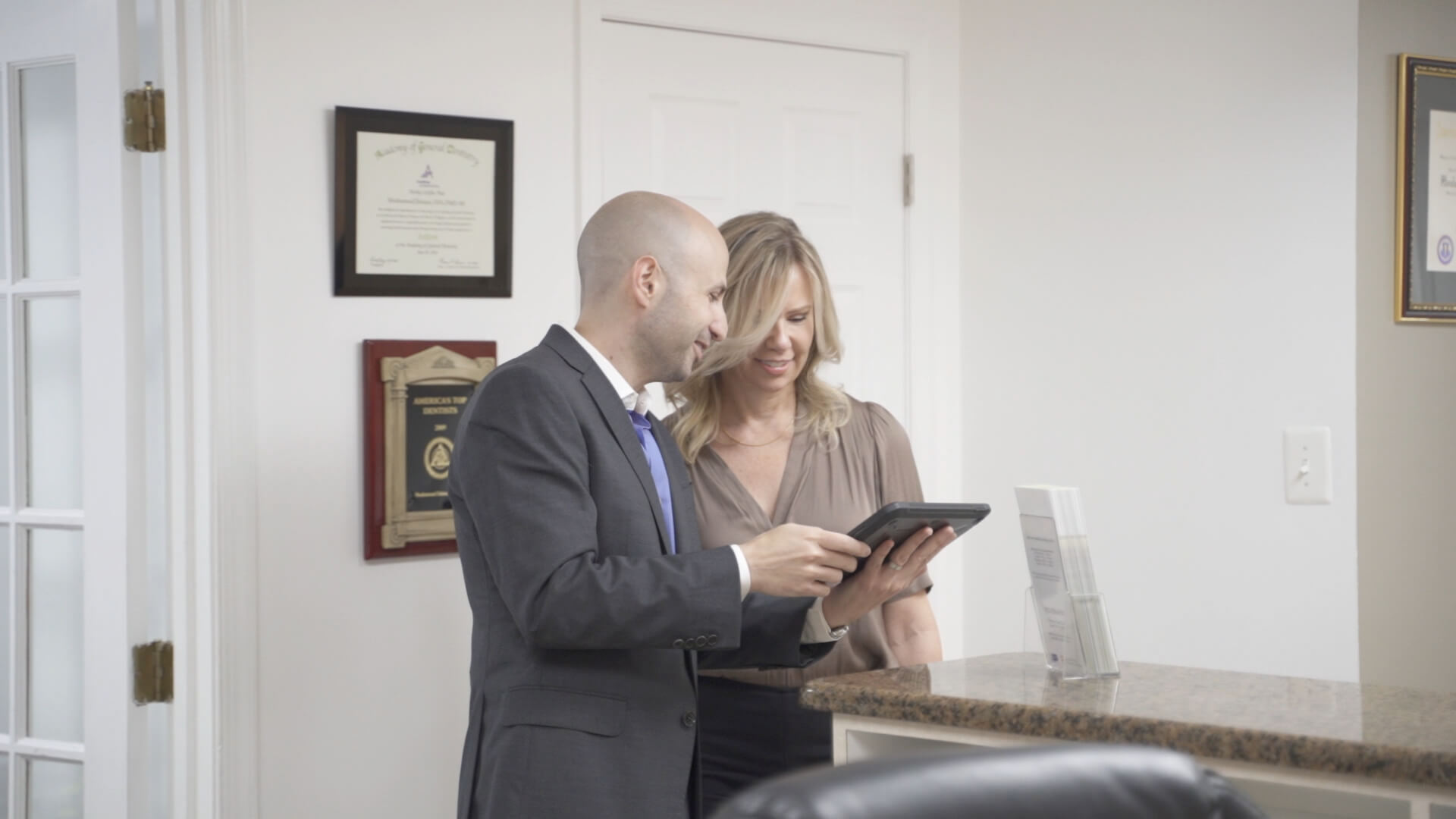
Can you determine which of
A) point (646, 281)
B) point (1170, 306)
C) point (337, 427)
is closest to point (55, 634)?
point (337, 427)

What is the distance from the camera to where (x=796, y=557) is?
1731 mm

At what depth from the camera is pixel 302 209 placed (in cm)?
261

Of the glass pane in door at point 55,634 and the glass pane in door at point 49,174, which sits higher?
the glass pane in door at point 49,174

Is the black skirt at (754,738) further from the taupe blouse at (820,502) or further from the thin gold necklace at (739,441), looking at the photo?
the thin gold necklace at (739,441)

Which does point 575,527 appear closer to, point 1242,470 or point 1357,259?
point 1242,470

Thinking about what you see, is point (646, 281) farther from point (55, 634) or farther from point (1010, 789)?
point (55, 634)

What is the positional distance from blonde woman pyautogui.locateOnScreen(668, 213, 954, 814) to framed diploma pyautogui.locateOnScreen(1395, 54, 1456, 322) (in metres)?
1.78


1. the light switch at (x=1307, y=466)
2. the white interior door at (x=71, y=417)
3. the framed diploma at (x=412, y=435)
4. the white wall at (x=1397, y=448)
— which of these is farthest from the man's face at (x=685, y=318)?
the white wall at (x=1397, y=448)

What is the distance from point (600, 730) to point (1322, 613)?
81.4 inches

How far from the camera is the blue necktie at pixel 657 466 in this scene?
Result: 190cm

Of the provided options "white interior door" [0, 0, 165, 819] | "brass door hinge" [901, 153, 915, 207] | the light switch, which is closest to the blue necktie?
"white interior door" [0, 0, 165, 819]

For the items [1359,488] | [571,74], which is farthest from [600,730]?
[1359,488]

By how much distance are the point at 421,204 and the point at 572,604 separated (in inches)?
54.4

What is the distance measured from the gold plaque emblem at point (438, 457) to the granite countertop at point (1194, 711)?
1.28 metres
